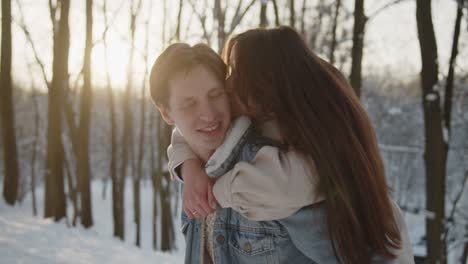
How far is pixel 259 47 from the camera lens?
1332 mm

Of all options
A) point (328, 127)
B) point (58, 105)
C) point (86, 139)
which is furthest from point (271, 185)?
point (86, 139)

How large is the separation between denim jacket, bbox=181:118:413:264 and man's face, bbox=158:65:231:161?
0.16 m

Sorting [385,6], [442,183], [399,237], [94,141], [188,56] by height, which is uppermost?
[385,6]

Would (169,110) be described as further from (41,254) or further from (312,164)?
(41,254)

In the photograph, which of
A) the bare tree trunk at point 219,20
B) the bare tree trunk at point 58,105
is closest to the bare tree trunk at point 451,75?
the bare tree trunk at point 219,20

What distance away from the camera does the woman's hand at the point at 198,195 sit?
1.35 meters

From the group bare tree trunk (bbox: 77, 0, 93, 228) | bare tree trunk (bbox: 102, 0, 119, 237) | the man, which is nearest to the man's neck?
the man

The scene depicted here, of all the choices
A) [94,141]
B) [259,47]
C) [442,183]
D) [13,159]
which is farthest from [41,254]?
[94,141]

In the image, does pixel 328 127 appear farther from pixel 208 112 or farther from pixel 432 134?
pixel 432 134

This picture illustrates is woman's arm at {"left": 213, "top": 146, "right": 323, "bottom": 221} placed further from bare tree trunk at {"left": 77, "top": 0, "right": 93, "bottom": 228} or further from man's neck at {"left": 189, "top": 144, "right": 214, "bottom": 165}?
bare tree trunk at {"left": 77, "top": 0, "right": 93, "bottom": 228}

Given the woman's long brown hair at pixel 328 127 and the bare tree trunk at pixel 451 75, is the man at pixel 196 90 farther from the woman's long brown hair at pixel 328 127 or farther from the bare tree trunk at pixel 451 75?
the bare tree trunk at pixel 451 75

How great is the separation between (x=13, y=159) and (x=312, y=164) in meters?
7.33

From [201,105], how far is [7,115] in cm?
686

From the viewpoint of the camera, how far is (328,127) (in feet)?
4.00
